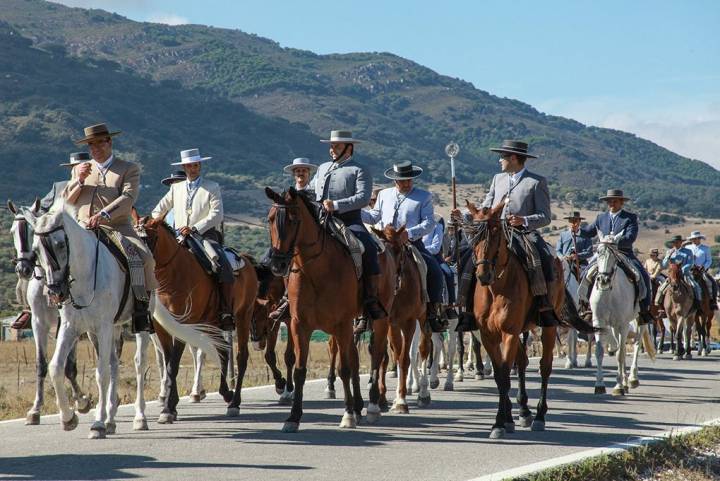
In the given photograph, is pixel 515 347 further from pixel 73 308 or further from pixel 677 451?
pixel 73 308

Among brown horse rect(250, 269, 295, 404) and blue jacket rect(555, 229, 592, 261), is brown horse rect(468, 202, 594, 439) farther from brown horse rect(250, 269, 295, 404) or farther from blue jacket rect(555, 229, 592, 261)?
blue jacket rect(555, 229, 592, 261)

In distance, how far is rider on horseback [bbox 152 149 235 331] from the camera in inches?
650

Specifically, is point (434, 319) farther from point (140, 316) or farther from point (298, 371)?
point (140, 316)

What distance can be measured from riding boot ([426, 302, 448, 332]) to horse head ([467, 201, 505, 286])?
13.8 feet

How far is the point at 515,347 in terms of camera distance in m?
14.3

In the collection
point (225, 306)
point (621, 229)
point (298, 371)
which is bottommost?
point (298, 371)

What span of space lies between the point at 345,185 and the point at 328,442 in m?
3.39

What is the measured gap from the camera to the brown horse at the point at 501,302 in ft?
45.9

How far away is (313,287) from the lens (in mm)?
14320

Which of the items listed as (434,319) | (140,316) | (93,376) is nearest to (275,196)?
(140,316)


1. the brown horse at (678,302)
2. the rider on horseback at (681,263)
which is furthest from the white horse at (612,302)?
the rider on horseback at (681,263)

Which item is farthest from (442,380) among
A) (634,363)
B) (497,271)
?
(497,271)

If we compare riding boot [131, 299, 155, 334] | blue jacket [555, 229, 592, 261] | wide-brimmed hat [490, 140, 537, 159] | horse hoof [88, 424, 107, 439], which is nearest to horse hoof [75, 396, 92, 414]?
riding boot [131, 299, 155, 334]

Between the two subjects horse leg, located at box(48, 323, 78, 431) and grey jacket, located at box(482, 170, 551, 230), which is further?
grey jacket, located at box(482, 170, 551, 230)
